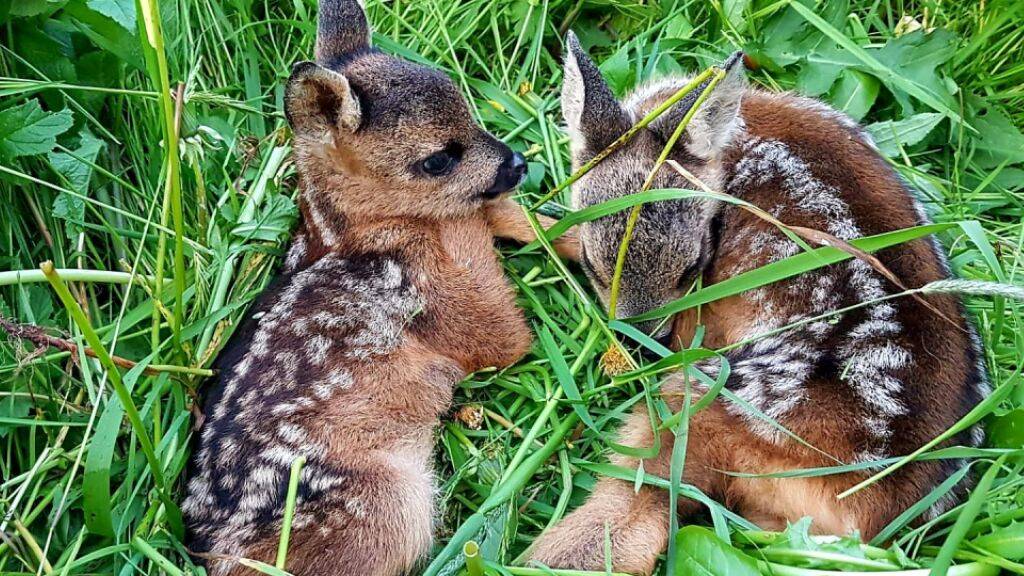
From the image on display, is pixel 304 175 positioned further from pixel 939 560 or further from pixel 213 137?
pixel 939 560

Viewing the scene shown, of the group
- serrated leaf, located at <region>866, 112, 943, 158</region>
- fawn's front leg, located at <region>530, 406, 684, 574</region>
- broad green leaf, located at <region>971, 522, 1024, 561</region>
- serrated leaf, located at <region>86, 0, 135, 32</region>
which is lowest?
fawn's front leg, located at <region>530, 406, 684, 574</region>

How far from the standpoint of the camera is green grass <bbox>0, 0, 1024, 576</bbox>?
3.20 m

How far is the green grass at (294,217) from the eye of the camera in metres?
3.20

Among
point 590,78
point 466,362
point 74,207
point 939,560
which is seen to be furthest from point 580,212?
point 74,207

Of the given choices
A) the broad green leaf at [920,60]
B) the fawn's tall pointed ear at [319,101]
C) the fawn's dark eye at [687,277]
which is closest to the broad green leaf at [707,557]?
the fawn's dark eye at [687,277]

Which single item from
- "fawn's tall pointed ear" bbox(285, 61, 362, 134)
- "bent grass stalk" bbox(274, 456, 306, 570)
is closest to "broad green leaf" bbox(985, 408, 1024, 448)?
"bent grass stalk" bbox(274, 456, 306, 570)

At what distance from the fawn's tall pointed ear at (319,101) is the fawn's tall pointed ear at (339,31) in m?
0.48

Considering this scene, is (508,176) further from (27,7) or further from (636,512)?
(27,7)

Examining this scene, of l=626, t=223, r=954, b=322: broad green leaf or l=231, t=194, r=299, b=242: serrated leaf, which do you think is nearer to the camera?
l=626, t=223, r=954, b=322: broad green leaf

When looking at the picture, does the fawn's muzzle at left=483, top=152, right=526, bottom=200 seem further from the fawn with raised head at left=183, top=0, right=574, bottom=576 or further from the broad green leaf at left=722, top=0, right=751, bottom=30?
the broad green leaf at left=722, top=0, right=751, bottom=30

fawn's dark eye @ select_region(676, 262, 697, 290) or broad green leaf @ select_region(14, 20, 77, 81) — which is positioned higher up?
broad green leaf @ select_region(14, 20, 77, 81)

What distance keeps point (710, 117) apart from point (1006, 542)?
6.97 feet

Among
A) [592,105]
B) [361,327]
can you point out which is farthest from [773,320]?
[361,327]

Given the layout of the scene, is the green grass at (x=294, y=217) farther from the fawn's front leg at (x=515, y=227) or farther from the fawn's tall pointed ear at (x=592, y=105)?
the fawn's tall pointed ear at (x=592, y=105)
